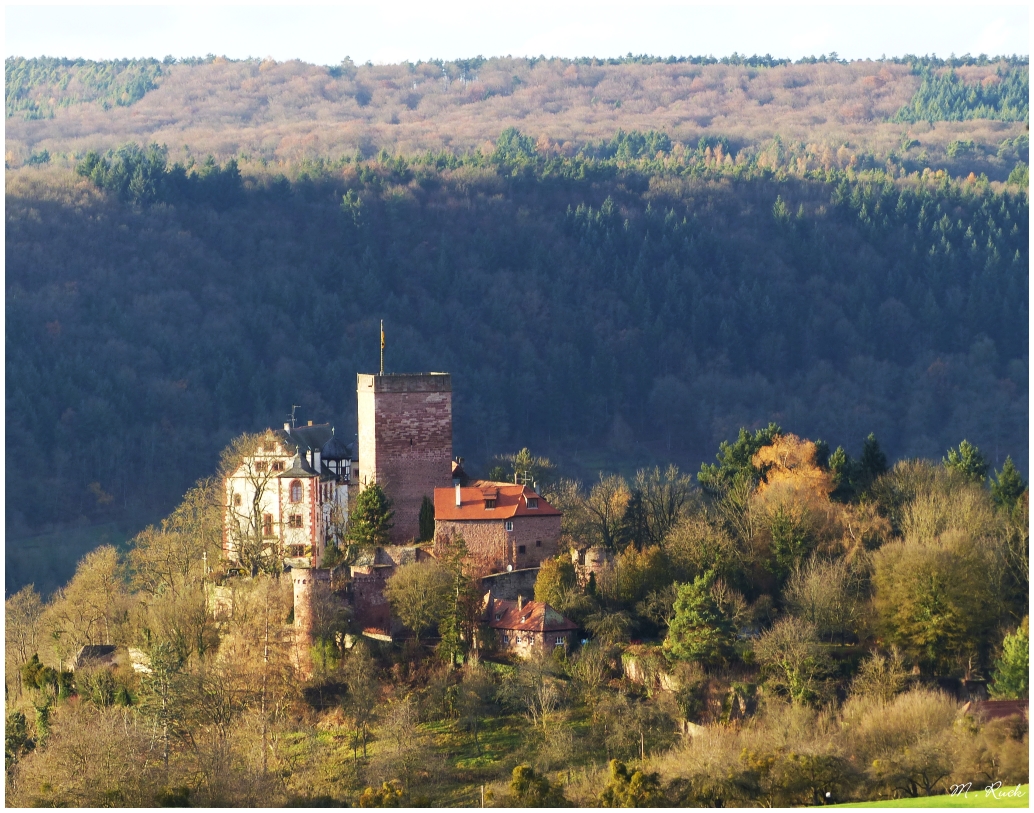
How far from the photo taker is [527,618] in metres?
66.1

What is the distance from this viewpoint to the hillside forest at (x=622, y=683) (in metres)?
58.9

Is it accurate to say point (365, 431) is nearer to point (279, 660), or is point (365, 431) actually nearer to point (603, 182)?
point (279, 660)

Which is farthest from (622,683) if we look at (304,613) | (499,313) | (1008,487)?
(499,313)

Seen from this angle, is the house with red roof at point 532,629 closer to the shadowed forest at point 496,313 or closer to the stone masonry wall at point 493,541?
the stone masonry wall at point 493,541

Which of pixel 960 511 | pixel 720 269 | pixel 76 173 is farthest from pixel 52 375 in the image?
pixel 960 511

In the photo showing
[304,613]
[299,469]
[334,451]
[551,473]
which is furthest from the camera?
[551,473]

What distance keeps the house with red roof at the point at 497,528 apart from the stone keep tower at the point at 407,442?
132 cm

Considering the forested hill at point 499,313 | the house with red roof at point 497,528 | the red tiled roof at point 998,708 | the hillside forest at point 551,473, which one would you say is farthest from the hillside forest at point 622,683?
the forested hill at point 499,313

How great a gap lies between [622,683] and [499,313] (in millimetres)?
114702

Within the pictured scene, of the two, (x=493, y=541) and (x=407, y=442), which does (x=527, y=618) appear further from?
(x=407, y=442)

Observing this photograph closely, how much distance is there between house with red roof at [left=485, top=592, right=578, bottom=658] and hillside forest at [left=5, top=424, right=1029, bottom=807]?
0.45 m

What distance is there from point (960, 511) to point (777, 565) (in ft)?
22.9

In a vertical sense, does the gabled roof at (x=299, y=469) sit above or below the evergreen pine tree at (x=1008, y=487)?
above

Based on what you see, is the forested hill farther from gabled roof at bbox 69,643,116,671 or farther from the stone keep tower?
the stone keep tower
